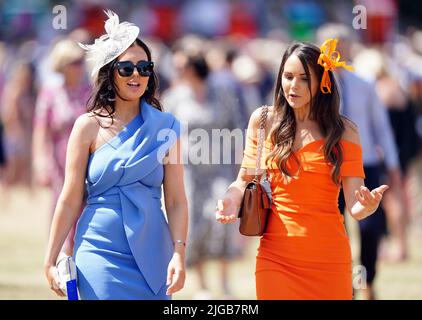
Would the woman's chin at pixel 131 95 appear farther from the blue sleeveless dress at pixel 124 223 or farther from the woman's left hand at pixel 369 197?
the woman's left hand at pixel 369 197

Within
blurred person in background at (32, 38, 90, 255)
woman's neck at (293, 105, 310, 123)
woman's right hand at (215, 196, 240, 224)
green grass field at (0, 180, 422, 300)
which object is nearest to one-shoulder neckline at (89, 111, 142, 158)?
woman's right hand at (215, 196, 240, 224)

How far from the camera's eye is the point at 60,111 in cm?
1107

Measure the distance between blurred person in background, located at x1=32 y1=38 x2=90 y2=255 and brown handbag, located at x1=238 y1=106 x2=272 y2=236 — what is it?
4.33 metres

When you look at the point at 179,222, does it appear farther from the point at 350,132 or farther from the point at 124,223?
the point at 350,132

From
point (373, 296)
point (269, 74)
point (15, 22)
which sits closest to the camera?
point (373, 296)

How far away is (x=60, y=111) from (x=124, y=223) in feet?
15.1

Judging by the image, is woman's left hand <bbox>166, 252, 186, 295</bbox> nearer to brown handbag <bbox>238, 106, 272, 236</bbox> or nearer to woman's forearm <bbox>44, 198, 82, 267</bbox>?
brown handbag <bbox>238, 106, 272, 236</bbox>

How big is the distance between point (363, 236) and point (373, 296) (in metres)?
0.47

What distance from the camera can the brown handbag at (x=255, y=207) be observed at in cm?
676

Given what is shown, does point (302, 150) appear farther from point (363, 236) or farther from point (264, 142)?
point (363, 236)

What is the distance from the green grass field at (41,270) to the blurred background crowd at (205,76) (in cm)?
20

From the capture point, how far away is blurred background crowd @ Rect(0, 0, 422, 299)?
11.3 metres
